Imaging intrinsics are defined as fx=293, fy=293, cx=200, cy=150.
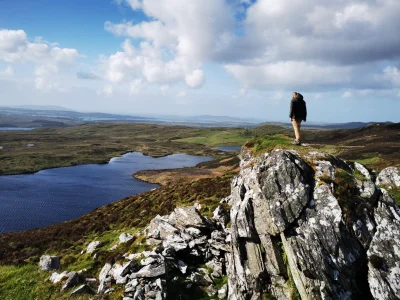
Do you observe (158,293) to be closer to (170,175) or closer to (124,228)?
(124,228)

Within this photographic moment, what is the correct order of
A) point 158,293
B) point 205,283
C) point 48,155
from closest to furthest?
point 158,293
point 205,283
point 48,155

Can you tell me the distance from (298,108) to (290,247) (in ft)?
37.2

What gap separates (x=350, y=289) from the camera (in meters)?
14.5

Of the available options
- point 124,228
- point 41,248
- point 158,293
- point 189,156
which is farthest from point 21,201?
point 189,156

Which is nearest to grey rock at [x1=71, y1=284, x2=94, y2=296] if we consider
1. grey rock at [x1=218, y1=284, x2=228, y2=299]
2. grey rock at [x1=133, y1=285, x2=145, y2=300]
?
grey rock at [x1=133, y1=285, x2=145, y2=300]

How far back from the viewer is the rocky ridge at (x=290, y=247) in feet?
48.0

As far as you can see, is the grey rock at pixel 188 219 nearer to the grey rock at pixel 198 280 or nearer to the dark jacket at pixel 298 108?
the grey rock at pixel 198 280

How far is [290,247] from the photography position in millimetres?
15844

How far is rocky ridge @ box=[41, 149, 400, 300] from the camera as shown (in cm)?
1464

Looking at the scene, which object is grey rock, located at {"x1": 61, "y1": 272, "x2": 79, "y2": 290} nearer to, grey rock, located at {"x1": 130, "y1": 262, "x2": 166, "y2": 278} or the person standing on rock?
grey rock, located at {"x1": 130, "y1": 262, "x2": 166, "y2": 278}

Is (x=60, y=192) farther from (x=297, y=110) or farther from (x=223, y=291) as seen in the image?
(x=297, y=110)

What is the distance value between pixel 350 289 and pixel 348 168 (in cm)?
834

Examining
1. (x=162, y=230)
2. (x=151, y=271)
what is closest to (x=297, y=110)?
(x=162, y=230)

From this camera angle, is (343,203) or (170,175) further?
(170,175)
